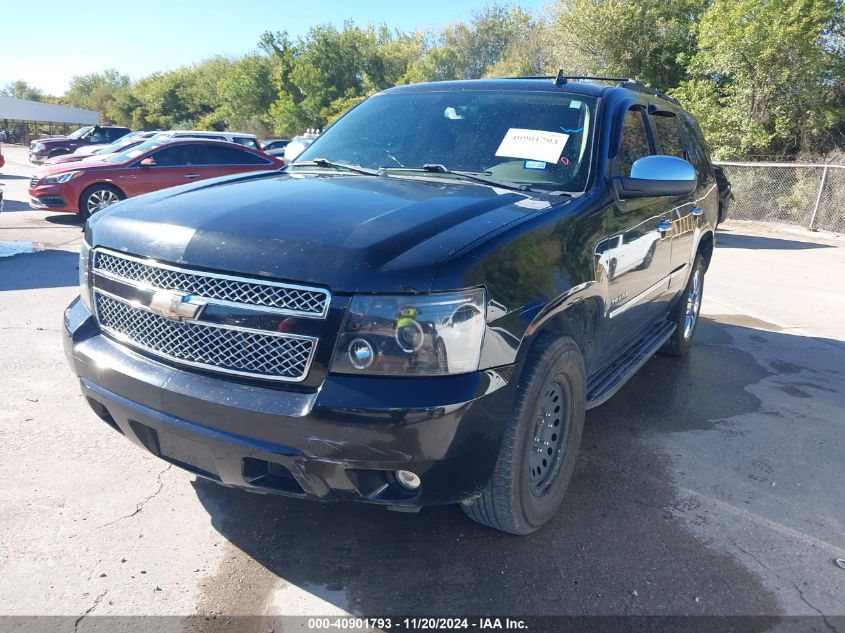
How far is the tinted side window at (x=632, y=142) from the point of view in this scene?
3584 mm

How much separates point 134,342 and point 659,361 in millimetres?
4359

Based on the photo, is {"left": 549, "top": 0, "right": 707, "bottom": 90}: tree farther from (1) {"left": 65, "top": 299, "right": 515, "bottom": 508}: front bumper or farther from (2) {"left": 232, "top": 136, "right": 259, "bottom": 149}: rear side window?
(1) {"left": 65, "top": 299, "right": 515, "bottom": 508}: front bumper

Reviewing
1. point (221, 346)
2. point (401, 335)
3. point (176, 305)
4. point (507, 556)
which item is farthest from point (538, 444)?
point (176, 305)

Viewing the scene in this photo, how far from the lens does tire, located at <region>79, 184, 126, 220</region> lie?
38.2 ft

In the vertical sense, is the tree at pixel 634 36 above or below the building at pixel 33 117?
above

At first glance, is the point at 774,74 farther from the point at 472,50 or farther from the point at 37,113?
the point at 37,113

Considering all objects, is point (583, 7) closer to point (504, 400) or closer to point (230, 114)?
point (504, 400)

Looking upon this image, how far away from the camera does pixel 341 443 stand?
2164 millimetres

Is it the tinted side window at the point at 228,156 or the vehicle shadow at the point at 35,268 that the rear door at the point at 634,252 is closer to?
the vehicle shadow at the point at 35,268

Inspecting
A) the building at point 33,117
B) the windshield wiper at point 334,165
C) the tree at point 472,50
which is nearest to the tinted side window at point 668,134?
the windshield wiper at point 334,165

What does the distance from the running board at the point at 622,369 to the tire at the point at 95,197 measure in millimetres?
10171

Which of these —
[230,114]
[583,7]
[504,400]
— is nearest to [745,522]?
[504,400]

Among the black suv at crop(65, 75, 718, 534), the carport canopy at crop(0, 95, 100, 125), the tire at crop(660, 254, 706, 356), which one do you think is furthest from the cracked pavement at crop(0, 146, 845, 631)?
the carport canopy at crop(0, 95, 100, 125)

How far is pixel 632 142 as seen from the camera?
3.83m
